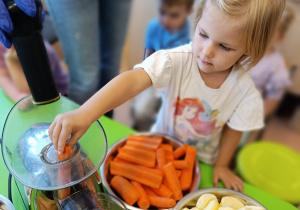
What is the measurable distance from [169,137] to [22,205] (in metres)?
0.36

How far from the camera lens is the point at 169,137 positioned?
2.39 ft

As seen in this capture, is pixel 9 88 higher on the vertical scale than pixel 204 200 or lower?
higher

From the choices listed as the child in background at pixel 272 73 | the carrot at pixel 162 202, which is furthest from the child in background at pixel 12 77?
the child in background at pixel 272 73

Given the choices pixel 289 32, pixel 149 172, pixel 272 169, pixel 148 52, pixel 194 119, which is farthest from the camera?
pixel 289 32

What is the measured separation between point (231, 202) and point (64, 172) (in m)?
0.31

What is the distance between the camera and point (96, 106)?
47 centimetres

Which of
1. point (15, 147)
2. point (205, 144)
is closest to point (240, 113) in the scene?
point (205, 144)

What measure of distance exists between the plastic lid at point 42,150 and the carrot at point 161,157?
0.18 metres

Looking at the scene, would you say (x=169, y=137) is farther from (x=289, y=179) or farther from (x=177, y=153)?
(x=289, y=179)

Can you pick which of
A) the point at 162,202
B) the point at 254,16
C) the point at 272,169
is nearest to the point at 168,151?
the point at 162,202

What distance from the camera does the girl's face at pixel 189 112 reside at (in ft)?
2.35

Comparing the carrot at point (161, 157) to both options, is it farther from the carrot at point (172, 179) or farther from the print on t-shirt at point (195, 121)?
the print on t-shirt at point (195, 121)

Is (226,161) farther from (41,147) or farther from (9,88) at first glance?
(9,88)

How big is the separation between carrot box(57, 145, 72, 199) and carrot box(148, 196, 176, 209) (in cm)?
20
